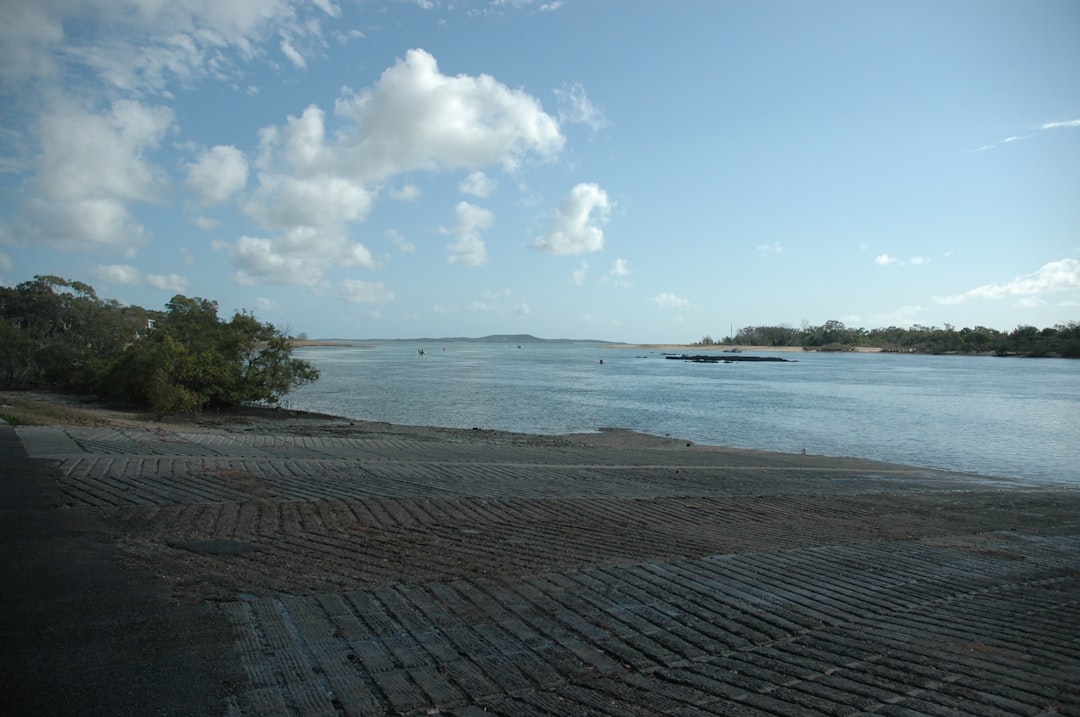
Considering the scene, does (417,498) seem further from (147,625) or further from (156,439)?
(156,439)

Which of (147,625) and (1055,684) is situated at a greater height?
(147,625)

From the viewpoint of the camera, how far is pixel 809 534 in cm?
816

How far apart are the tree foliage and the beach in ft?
49.0

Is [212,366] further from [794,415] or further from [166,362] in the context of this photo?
[794,415]

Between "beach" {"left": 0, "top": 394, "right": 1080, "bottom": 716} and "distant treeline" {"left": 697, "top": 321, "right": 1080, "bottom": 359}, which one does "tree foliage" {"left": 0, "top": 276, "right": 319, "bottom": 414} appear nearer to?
"beach" {"left": 0, "top": 394, "right": 1080, "bottom": 716}

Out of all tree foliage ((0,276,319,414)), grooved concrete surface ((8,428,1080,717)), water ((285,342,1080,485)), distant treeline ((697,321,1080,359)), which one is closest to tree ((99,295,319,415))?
tree foliage ((0,276,319,414))

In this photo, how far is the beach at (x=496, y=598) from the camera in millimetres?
3639

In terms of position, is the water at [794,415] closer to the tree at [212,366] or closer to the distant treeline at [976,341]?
the tree at [212,366]

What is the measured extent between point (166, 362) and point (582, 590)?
77.0 feet

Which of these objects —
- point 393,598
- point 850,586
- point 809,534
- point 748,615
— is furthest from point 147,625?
point 809,534

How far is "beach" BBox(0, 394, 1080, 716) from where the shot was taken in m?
3.64

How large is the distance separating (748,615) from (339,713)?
305 centimetres

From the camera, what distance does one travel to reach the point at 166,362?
79.6 feet

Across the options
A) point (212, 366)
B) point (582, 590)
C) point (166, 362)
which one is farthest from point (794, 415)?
point (582, 590)
